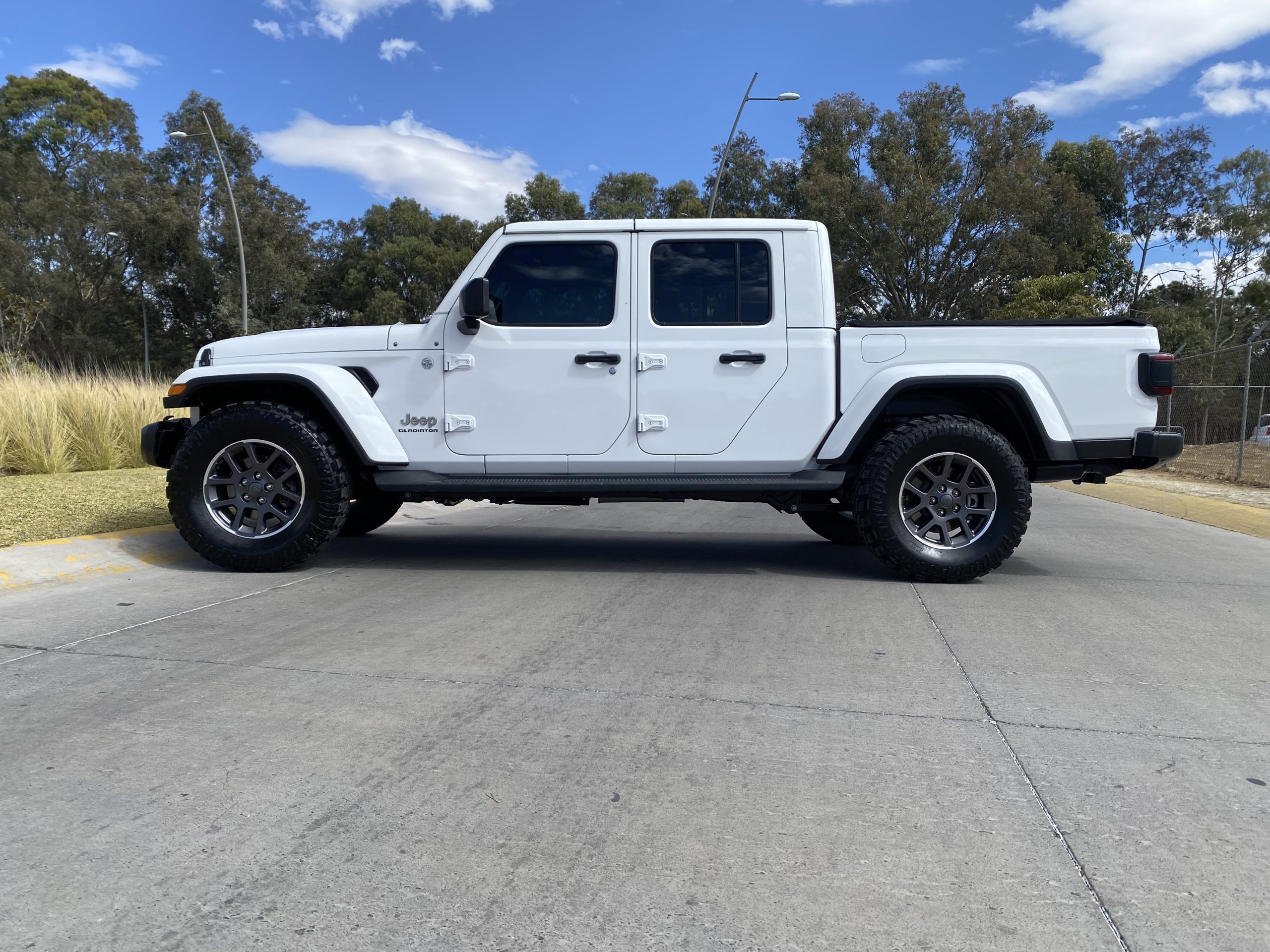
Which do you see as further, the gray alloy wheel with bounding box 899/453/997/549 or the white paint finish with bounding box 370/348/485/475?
the white paint finish with bounding box 370/348/485/475

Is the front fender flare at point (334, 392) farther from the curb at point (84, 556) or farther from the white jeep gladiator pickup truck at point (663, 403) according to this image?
the curb at point (84, 556)

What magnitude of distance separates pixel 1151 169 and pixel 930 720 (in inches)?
1792

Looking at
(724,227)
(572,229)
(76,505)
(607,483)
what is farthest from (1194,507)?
(76,505)

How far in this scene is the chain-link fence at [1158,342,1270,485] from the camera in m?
15.5

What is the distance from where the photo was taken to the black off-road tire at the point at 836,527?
7301 mm

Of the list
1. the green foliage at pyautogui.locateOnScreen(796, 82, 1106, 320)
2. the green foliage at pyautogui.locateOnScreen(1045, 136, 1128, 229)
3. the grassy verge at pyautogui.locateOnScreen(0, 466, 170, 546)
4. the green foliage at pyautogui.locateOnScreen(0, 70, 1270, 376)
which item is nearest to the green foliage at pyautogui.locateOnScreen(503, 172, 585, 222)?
the green foliage at pyautogui.locateOnScreen(0, 70, 1270, 376)

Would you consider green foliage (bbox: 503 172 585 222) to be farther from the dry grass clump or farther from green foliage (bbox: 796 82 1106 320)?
the dry grass clump

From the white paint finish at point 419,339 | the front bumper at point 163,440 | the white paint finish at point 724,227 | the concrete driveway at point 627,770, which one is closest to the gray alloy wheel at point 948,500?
the concrete driveway at point 627,770

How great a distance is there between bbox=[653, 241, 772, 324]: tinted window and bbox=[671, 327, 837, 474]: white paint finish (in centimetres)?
36

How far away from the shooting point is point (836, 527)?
24.1 feet

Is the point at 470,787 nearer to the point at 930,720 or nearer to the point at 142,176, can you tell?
the point at 930,720

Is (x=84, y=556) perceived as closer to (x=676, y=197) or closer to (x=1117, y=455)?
(x=1117, y=455)

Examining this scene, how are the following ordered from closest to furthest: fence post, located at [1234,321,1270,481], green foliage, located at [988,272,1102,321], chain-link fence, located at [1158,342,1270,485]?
fence post, located at [1234,321,1270,481] → chain-link fence, located at [1158,342,1270,485] → green foliage, located at [988,272,1102,321]

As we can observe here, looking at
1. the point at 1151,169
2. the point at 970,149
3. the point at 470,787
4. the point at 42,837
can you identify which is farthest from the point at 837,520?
the point at 1151,169
